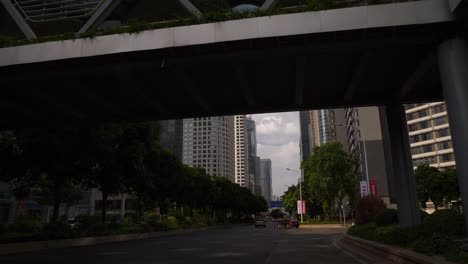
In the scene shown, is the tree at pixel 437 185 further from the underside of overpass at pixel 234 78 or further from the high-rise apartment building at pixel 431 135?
the underside of overpass at pixel 234 78

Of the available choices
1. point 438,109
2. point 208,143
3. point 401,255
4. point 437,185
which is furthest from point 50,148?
point 208,143

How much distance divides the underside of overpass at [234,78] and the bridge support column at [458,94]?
0.50 m

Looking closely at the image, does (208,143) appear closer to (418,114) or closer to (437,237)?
(418,114)

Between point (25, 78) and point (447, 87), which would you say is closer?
point (447, 87)

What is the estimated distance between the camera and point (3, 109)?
687 inches

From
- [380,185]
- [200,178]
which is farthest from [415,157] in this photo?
[200,178]

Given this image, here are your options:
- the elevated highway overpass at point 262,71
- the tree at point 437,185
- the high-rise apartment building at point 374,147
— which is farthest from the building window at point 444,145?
the elevated highway overpass at point 262,71

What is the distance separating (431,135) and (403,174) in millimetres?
82604

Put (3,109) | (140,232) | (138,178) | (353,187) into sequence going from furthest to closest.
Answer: (353,187)
(140,232)
(138,178)
(3,109)

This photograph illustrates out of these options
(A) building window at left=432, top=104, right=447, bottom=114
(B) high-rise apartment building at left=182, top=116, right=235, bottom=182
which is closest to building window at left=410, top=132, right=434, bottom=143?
(A) building window at left=432, top=104, right=447, bottom=114

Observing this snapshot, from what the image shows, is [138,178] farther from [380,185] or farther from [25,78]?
[380,185]

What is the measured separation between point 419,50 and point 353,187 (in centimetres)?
4114

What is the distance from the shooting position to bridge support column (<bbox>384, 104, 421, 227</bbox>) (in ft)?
47.6

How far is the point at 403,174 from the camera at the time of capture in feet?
48.7
